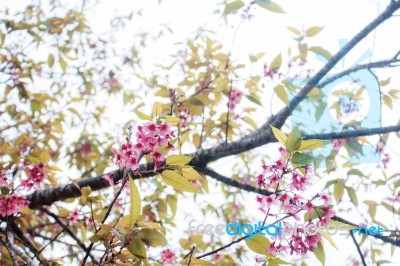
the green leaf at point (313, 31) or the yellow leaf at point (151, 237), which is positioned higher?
the green leaf at point (313, 31)

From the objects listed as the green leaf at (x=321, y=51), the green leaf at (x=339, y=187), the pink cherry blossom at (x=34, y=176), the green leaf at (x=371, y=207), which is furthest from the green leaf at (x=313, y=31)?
the pink cherry blossom at (x=34, y=176)

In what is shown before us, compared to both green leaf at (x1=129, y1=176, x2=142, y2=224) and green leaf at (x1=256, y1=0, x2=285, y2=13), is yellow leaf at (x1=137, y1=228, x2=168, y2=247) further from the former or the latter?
green leaf at (x1=256, y1=0, x2=285, y2=13)

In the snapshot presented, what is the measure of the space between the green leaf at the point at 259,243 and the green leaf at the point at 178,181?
0.24 metres

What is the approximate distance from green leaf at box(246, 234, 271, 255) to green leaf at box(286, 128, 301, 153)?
30 cm

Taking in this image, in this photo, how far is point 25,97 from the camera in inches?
106

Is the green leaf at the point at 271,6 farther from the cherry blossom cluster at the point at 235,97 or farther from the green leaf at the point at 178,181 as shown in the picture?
the green leaf at the point at 178,181

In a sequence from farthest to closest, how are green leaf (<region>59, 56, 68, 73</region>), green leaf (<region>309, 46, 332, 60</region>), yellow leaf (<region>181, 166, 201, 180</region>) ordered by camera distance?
Result: green leaf (<region>59, 56, 68, 73</region>) < green leaf (<region>309, 46, 332, 60</region>) < yellow leaf (<region>181, 166, 201, 180</region>)

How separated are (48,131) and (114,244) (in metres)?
2.21

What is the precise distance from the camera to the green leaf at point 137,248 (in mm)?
968

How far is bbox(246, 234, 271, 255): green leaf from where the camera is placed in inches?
42.2

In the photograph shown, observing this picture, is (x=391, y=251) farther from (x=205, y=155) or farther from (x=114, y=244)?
(x=114, y=244)

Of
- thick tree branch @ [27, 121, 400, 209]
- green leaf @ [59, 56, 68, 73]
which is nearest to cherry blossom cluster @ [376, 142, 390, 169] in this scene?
thick tree branch @ [27, 121, 400, 209]

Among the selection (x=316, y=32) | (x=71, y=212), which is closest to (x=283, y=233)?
(x=316, y=32)

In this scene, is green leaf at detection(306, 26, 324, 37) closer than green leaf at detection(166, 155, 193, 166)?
No
